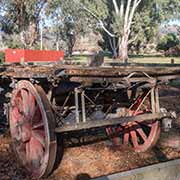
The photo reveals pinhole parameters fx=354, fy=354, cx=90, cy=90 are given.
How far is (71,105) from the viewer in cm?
538

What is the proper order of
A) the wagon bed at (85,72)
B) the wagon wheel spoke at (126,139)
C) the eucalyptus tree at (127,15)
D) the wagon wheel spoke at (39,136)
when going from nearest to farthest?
the wagon bed at (85,72) → the wagon wheel spoke at (39,136) → the wagon wheel spoke at (126,139) → the eucalyptus tree at (127,15)

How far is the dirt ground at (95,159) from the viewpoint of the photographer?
486cm

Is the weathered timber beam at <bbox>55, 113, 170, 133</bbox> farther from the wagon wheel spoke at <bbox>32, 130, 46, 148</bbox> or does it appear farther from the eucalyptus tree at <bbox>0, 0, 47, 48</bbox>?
the eucalyptus tree at <bbox>0, 0, 47, 48</bbox>

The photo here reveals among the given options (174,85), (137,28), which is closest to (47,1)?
(137,28)

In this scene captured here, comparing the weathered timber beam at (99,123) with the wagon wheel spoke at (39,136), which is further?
the wagon wheel spoke at (39,136)

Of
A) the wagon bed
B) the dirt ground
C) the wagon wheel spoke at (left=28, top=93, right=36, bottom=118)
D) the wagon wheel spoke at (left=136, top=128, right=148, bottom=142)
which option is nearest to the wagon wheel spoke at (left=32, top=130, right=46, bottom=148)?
the wagon wheel spoke at (left=28, top=93, right=36, bottom=118)

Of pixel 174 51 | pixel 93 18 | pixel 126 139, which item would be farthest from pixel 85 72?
pixel 174 51

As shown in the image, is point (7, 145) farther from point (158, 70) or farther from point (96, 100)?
point (158, 70)

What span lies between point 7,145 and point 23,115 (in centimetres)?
141

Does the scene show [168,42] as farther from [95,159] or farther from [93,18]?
[95,159]

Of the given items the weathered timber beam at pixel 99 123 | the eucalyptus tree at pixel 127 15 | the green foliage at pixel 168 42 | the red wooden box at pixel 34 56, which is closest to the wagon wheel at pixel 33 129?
the weathered timber beam at pixel 99 123

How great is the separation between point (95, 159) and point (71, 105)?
909 mm

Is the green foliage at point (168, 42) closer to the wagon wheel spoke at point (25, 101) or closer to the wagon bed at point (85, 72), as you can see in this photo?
the wagon bed at point (85, 72)

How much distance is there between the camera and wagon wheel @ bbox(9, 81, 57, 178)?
4.16 metres
